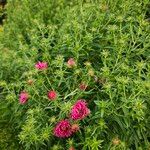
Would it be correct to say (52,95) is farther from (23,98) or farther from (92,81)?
(92,81)

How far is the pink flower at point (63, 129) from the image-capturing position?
3.88m

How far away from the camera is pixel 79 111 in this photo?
12.5 ft

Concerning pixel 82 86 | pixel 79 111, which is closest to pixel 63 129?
pixel 79 111

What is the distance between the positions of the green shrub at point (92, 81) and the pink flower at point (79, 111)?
75mm

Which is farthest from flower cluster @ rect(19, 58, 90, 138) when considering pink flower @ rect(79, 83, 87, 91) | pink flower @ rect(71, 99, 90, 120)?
pink flower @ rect(79, 83, 87, 91)

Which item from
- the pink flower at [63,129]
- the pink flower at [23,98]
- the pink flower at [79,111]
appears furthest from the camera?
the pink flower at [23,98]

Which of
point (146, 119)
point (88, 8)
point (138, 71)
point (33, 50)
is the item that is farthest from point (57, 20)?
point (146, 119)

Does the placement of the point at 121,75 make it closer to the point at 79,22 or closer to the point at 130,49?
the point at 130,49

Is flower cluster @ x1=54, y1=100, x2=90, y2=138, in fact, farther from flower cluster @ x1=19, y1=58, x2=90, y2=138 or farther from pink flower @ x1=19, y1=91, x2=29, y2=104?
pink flower @ x1=19, y1=91, x2=29, y2=104

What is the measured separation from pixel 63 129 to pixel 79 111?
23 cm

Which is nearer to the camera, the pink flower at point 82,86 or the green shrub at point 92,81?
the green shrub at point 92,81

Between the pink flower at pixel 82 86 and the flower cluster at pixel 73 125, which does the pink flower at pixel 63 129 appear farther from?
the pink flower at pixel 82 86

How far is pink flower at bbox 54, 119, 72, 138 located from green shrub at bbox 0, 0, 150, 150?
6 cm

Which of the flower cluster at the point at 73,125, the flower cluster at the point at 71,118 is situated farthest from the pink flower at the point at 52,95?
the flower cluster at the point at 73,125
